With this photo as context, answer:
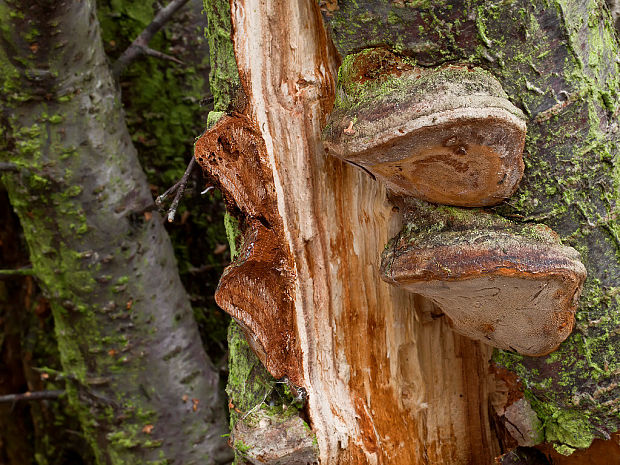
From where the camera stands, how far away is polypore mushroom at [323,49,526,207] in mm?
586

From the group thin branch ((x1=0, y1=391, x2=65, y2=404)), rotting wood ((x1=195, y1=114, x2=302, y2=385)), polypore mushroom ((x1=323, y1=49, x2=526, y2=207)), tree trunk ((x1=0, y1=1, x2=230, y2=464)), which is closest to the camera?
polypore mushroom ((x1=323, y1=49, x2=526, y2=207))

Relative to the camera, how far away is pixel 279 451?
2.36ft

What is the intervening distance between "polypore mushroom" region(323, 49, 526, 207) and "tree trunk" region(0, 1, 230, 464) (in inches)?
26.3

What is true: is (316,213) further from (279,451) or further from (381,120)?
(279,451)

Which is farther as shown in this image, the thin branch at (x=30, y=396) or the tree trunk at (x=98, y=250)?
the thin branch at (x=30, y=396)

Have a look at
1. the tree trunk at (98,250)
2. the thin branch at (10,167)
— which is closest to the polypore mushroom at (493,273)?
the tree trunk at (98,250)

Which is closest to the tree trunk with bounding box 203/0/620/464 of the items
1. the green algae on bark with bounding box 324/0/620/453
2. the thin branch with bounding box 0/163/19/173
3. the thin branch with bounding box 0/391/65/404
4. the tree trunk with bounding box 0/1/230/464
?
the green algae on bark with bounding box 324/0/620/453

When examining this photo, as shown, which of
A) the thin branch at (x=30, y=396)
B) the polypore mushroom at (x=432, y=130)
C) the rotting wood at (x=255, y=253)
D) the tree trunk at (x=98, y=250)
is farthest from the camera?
the thin branch at (x=30, y=396)

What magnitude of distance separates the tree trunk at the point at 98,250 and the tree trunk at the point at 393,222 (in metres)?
0.51

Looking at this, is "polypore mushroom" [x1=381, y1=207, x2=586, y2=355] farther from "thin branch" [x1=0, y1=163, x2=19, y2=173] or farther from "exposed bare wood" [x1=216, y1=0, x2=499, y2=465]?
"thin branch" [x1=0, y1=163, x2=19, y2=173]

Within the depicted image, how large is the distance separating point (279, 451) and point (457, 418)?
0.30 metres

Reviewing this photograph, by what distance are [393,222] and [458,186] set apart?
16 centimetres

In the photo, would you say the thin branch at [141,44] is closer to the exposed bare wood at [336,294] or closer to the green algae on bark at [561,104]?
the exposed bare wood at [336,294]

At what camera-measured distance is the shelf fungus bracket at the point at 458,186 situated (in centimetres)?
59
